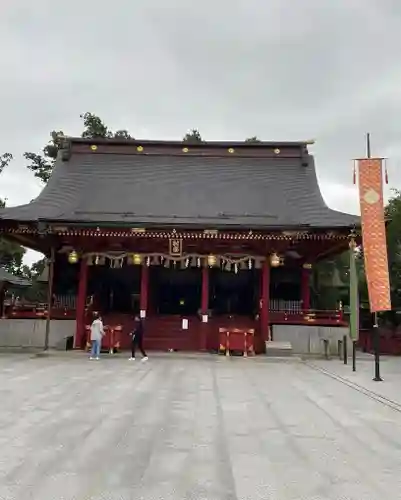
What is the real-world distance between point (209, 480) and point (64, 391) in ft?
18.7

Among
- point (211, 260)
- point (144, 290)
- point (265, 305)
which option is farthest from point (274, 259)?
point (144, 290)

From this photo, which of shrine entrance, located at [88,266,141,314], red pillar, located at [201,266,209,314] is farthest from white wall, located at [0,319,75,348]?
red pillar, located at [201,266,209,314]

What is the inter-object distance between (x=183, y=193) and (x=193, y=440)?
670 inches

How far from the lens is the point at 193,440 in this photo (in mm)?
6148

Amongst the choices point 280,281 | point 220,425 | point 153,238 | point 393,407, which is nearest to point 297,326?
point 280,281

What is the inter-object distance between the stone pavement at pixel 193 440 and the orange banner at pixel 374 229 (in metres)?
2.75

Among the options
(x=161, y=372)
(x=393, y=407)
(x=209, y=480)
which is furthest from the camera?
(x=161, y=372)

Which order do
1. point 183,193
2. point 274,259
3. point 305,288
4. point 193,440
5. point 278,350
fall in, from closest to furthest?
1. point 193,440
2. point 278,350
3. point 274,259
4. point 305,288
5. point 183,193

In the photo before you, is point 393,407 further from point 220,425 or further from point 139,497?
point 139,497

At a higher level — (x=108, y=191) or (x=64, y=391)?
(x=108, y=191)

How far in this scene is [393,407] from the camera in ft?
28.9

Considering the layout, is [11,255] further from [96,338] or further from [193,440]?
[193,440]

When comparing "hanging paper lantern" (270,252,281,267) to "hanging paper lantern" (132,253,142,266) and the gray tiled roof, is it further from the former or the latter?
"hanging paper lantern" (132,253,142,266)

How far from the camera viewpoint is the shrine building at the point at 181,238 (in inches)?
727
